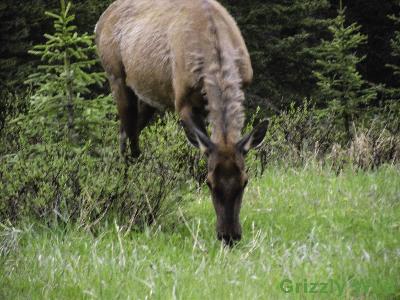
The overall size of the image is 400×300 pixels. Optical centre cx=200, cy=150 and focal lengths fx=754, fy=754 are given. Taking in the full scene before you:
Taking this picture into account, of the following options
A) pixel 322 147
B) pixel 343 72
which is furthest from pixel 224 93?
pixel 343 72

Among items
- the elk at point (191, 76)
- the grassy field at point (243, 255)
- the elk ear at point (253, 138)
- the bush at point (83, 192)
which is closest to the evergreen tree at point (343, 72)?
the elk at point (191, 76)

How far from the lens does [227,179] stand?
6102 millimetres

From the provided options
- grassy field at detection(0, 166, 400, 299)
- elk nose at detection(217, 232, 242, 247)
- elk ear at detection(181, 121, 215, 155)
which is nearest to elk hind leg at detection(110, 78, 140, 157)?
grassy field at detection(0, 166, 400, 299)

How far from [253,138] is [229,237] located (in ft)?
3.10

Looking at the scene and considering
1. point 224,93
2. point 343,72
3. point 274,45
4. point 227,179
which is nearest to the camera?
point 227,179

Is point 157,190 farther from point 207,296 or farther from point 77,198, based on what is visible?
point 207,296

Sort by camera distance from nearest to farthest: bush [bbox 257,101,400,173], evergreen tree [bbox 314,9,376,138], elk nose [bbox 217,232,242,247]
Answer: elk nose [bbox 217,232,242,247]
bush [bbox 257,101,400,173]
evergreen tree [bbox 314,9,376,138]

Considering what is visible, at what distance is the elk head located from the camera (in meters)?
5.99

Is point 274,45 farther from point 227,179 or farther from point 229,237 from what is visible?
point 229,237

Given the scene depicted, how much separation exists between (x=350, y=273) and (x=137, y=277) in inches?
51.7

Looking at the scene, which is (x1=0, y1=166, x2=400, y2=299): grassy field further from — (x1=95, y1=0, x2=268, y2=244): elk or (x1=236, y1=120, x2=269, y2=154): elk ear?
(x1=236, y1=120, x2=269, y2=154): elk ear

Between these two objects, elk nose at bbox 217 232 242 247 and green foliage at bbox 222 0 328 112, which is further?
green foliage at bbox 222 0 328 112

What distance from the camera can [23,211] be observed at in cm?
634

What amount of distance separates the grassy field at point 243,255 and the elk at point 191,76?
19.6 inches
